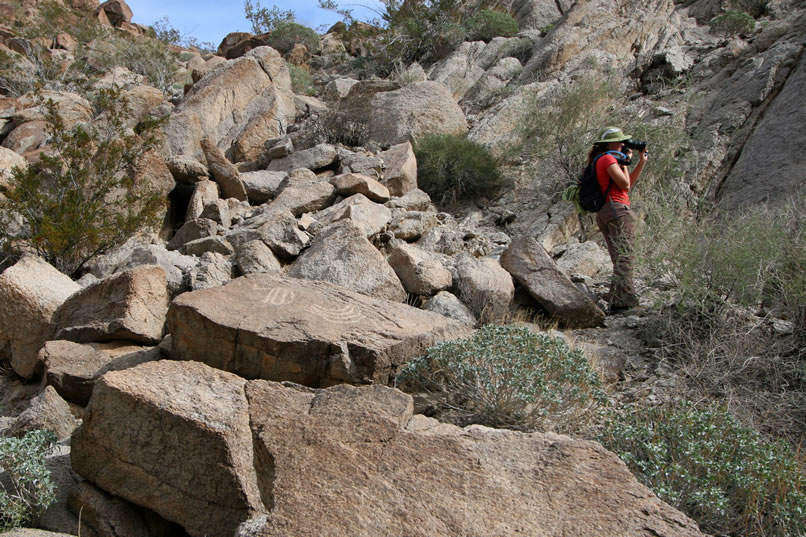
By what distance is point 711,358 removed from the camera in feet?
13.7

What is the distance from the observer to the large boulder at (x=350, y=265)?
5.23 m

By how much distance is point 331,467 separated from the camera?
236 cm

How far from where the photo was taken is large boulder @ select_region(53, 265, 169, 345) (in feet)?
15.0

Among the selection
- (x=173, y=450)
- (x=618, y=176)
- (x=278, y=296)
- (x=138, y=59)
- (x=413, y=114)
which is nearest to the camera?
(x=173, y=450)

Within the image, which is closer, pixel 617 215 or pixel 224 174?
pixel 617 215

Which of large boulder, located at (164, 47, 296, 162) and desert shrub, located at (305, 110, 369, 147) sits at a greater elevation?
large boulder, located at (164, 47, 296, 162)

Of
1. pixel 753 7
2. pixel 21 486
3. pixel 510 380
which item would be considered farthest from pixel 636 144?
pixel 753 7

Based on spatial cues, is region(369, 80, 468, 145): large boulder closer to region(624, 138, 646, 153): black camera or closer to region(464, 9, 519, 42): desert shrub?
region(624, 138, 646, 153): black camera

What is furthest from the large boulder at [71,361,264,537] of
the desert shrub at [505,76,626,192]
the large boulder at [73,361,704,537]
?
the desert shrub at [505,76,626,192]

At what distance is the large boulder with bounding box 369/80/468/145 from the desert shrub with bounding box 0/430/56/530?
7.89 m

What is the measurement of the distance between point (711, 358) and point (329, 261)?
10.3ft

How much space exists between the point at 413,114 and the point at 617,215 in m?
5.70

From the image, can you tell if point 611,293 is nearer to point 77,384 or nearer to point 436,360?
point 436,360

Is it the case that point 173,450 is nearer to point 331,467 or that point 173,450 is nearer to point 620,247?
point 331,467
